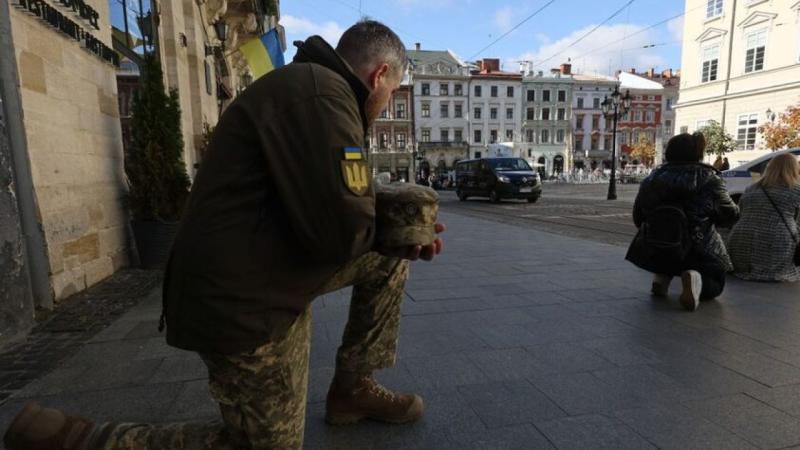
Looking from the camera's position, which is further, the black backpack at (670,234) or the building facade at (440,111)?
the building facade at (440,111)

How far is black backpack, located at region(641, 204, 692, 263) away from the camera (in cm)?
392

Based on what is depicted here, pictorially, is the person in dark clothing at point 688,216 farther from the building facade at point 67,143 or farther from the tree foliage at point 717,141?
the tree foliage at point 717,141

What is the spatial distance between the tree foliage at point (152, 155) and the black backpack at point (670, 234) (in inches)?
209

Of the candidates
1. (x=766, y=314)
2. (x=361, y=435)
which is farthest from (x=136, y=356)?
(x=766, y=314)

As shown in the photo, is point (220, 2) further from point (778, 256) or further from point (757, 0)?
point (757, 0)

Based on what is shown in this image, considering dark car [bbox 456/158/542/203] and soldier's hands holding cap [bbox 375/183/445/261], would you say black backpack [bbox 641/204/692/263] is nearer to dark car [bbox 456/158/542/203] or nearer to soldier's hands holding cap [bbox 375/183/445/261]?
soldier's hands holding cap [bbox 375/183/445/261]

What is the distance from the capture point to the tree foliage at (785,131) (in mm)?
25328

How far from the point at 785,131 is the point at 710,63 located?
9751mm

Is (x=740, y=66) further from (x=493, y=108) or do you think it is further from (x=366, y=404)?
(x=366, y=404)

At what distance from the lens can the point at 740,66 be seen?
3095cm

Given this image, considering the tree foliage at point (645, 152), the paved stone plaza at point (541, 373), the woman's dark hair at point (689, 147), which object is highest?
the tree foliage at point (645, 152)

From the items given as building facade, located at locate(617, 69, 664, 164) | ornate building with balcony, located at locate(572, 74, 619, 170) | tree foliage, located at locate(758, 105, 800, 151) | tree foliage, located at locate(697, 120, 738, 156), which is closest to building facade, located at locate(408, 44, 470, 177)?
ornate building with balcony, located at locate(572, 74, 619, 170)

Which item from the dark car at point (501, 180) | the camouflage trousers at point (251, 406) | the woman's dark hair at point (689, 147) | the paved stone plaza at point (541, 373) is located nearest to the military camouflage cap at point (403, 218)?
the camouflage trousers at point (251, 406)

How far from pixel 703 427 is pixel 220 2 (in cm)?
1132
